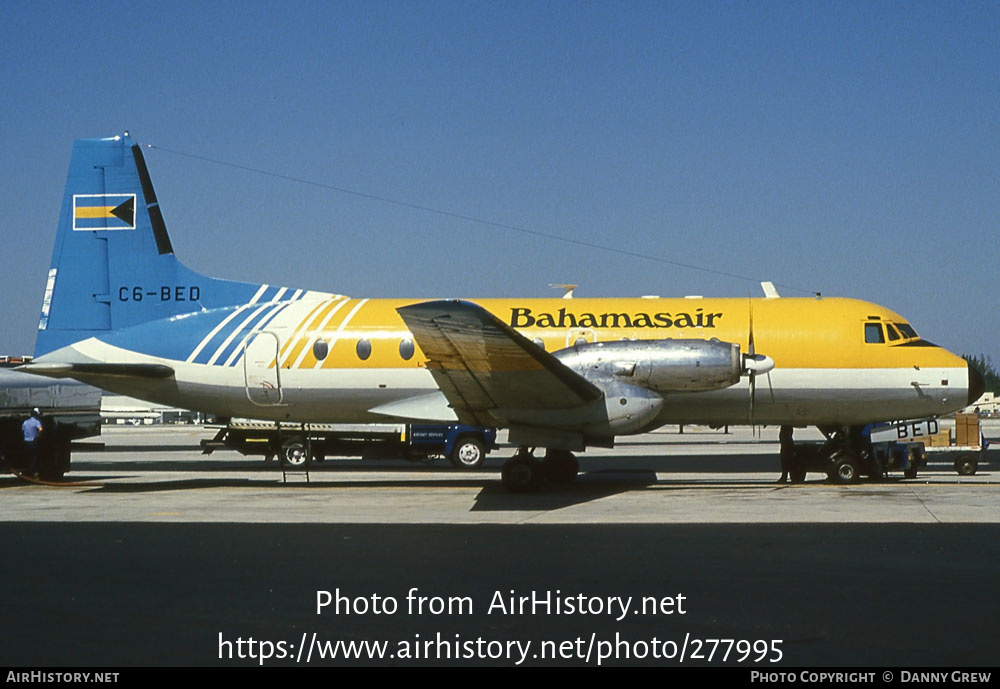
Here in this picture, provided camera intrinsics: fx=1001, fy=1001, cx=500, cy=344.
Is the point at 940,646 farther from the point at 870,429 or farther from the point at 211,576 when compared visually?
the point at 870,429

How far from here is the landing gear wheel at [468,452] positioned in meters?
28.0

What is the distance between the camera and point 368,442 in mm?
29312

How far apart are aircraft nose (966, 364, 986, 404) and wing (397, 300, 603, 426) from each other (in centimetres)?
797

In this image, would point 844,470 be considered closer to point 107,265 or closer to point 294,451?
point 294,451

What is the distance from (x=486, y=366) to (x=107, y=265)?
1022 cm

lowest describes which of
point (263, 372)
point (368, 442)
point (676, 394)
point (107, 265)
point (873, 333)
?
point (368, 442)

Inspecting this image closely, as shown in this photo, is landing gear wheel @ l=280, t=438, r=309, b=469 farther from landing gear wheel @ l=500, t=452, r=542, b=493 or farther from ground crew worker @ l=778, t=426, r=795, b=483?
ground crew worker @ l=778, t=426, r=795, b=483

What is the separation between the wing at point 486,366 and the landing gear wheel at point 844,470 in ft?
18.4

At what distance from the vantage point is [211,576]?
10.2m

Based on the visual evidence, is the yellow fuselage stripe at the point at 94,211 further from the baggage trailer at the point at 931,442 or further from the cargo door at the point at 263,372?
the baggage trailer at the point at 931,442

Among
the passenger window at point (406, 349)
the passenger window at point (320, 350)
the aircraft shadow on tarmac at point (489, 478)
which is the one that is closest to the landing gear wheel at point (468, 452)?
the aircraft shadow on tarmac at point (489, 478)

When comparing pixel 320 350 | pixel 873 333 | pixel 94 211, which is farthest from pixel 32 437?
pixel 873 333

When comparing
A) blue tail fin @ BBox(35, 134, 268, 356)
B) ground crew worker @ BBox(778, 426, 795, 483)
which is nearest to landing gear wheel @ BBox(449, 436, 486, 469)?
blue tail fin @ BBox(35, 134, 268, 356)
